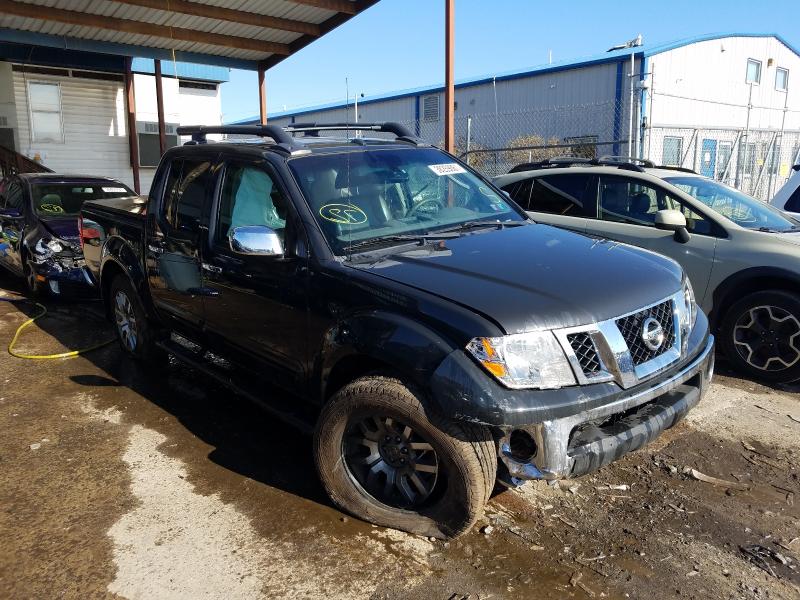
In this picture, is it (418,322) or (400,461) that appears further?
(400,461)

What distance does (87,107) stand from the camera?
17.5 metres

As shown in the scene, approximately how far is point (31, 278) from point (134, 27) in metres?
6.19

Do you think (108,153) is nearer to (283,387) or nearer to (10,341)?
(10,341)

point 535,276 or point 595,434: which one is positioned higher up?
point 535,276

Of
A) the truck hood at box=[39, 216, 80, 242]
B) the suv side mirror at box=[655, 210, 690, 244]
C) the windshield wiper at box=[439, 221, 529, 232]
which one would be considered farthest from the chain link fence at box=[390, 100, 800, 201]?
the windshield wiper at box=[439, 221, 529, 232]

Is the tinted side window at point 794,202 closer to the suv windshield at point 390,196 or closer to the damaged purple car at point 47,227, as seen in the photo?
the suv windshield at point 390,196

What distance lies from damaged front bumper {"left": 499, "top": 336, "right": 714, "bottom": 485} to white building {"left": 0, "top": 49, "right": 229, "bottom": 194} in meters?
17.2

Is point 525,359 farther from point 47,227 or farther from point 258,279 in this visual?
point 47,227

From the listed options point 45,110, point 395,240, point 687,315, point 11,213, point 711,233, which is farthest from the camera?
point 45,110

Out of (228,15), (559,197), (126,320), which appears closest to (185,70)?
(228,15)

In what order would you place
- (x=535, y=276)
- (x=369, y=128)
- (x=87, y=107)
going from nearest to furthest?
(x=535, y=276) → (x=369, y=128) → (x=87, y=107)

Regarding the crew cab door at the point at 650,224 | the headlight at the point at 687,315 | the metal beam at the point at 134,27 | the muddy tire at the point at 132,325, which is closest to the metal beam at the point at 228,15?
the metal beam at the point at 134,27

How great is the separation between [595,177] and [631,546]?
14.2 ft

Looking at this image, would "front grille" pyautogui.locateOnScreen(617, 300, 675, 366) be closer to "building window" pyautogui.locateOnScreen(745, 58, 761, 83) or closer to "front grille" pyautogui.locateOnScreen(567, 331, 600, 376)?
"front grille" pyautogui.locateOnScreen(567, 331, 600, 376)
